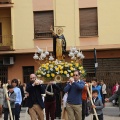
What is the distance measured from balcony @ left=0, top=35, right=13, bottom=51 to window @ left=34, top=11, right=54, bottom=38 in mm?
1811

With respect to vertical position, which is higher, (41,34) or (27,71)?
(41,34)

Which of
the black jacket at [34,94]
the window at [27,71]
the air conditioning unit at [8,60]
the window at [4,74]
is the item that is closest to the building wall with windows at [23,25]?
the air conditioning unit at [8,60]

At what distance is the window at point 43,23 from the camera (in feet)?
104

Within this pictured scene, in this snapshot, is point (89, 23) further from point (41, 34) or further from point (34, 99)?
point (34, 99)

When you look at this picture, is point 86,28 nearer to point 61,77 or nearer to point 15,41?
point 15,41

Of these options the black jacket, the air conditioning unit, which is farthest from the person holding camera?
the air conditioning unit

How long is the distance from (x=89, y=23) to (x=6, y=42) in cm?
612

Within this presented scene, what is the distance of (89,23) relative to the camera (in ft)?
102

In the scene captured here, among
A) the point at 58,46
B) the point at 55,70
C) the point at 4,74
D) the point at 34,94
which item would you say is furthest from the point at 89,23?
the point at 34,94

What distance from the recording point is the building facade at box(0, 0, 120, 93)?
3083cm

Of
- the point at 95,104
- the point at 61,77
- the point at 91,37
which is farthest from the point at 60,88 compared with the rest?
the point at 91,37

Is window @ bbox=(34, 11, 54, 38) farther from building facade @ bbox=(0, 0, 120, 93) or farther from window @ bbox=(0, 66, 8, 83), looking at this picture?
window @ bbox=(0, 66, 8, 83)

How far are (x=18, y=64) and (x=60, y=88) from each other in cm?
1606

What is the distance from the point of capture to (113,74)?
3127cm
